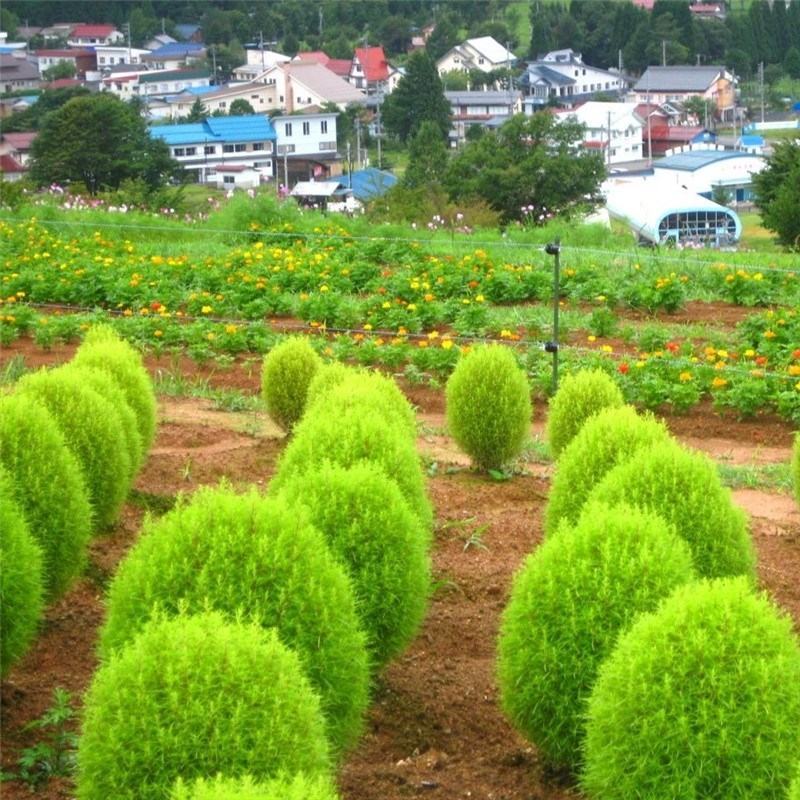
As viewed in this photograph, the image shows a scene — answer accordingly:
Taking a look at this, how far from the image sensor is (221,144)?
32844 millimetres

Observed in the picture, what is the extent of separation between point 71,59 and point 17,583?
112 feet

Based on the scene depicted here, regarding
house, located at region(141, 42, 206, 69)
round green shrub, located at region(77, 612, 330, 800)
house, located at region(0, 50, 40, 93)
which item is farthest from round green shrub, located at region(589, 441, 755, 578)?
house, located at region(141, 42, 206, 69)

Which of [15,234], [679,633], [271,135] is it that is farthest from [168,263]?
[271,135]

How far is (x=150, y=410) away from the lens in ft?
24.3

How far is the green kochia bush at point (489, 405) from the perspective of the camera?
7.75 metres

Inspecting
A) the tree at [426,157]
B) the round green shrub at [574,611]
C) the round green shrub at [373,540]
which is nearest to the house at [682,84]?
the tree at [426,157]

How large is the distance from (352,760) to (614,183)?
3002 cm

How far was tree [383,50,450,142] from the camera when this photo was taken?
115 feet

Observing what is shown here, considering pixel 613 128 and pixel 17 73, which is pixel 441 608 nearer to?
pixel 17 73

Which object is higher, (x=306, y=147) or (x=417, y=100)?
(x=417, y=100)

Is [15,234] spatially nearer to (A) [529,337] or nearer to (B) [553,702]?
(A) [529,337]

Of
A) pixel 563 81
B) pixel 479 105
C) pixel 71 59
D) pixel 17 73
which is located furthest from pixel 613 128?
pixel 17 73

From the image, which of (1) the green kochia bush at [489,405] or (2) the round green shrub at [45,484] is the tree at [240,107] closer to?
(1) the green kochia bush at [489,405]

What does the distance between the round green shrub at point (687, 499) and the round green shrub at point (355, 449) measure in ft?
2.38
